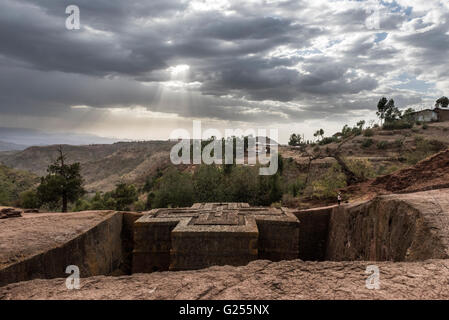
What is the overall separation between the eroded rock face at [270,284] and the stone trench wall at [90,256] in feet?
6.70

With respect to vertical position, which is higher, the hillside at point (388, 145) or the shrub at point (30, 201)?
the hillside at point (388, 145)

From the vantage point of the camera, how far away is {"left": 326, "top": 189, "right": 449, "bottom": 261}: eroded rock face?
399 cm

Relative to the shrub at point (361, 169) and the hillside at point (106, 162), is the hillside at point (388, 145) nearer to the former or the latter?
the shrub at point (361, 169)

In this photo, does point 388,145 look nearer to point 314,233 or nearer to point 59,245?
point 314,233

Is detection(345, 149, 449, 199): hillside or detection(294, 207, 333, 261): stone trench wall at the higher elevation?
detection(345, 149, 449, 199): hillside

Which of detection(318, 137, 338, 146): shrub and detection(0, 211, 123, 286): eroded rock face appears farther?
detection(318, 137, 338, 146): shrub

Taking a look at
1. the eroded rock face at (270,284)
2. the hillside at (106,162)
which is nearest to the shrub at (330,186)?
the eroded rock face at (270,284)

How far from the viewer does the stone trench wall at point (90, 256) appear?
192 inches

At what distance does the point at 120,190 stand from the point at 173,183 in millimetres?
5232

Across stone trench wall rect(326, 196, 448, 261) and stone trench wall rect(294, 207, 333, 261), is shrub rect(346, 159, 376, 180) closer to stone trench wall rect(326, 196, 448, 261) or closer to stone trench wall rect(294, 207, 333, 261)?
stone trench wall rect(294, 207, 333, 261)

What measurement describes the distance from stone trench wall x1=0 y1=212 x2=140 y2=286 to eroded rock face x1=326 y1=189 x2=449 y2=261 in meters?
6.44

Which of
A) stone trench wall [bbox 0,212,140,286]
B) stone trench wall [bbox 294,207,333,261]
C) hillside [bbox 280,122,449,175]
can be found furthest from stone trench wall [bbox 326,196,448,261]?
hillside [bbox 280,122,449,175]
